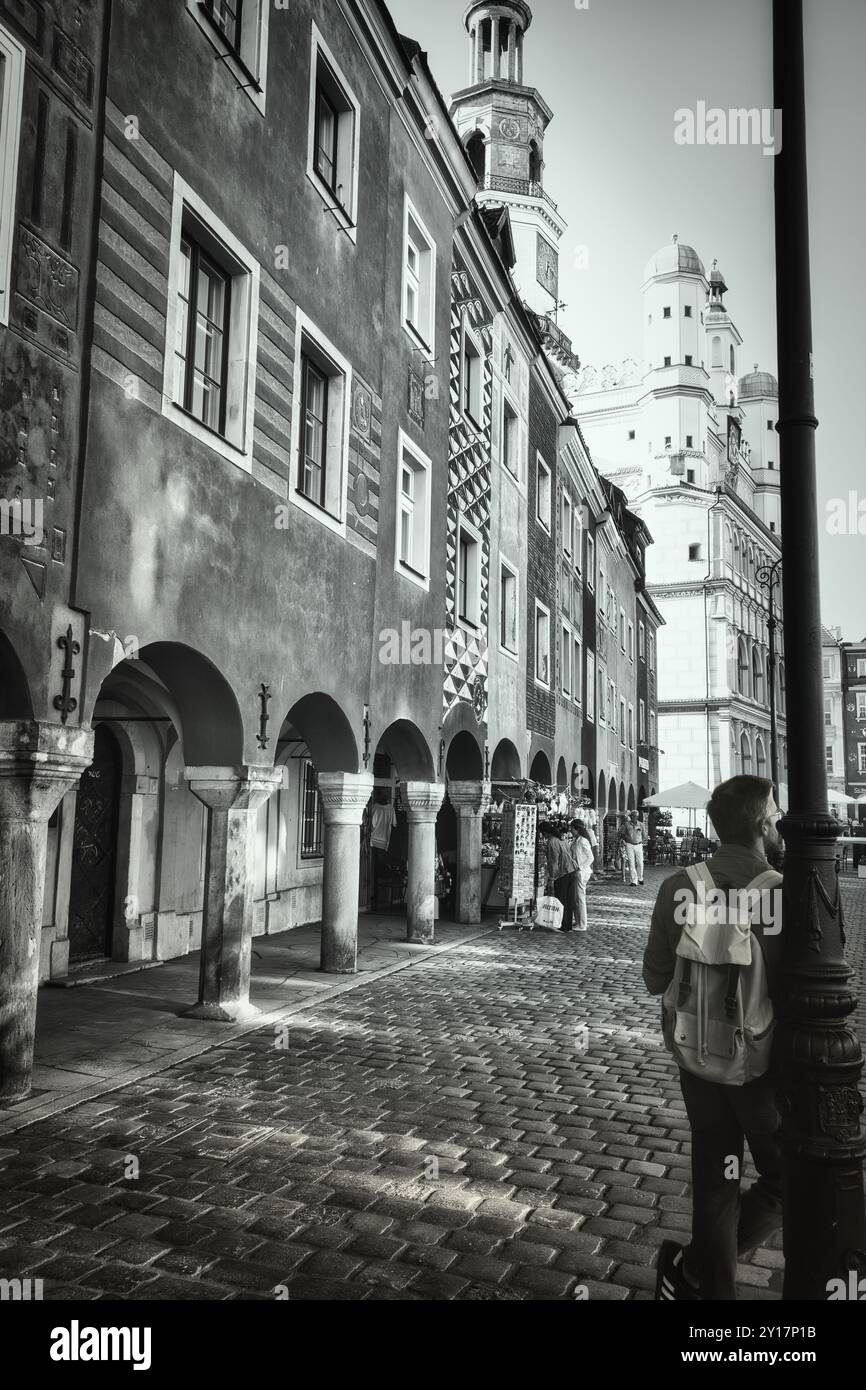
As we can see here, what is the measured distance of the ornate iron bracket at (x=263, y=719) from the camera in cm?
949

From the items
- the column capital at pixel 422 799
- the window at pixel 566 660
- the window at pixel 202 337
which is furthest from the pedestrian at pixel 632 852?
the window at pixel 202 337

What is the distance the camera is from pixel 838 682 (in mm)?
92250

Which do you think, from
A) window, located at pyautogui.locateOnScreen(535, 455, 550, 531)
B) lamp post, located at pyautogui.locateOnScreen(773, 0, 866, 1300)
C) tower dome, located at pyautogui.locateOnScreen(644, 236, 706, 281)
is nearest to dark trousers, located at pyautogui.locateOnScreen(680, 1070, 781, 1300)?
lamp post, located at pyautogui.locateOnScreen(773, 0, 866, 1300)

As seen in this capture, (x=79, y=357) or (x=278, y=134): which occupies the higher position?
(x=278, y=134)

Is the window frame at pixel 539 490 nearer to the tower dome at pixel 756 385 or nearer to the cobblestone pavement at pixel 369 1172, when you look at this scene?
the cobblestone pavement at pixel 369 1172

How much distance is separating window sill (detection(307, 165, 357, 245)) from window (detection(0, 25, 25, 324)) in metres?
4.83

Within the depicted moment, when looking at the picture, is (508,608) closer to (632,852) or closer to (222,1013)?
(632,852)

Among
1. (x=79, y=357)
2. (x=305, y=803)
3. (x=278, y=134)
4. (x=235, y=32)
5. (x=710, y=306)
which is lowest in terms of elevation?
(x=305, y=803)

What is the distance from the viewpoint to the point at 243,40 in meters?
9.62

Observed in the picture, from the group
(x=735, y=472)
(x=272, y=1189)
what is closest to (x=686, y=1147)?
(x=272, y=1189)

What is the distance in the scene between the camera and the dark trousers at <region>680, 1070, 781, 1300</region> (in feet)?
11.5

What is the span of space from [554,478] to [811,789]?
20965mm

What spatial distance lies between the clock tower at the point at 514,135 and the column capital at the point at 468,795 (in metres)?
23.0
